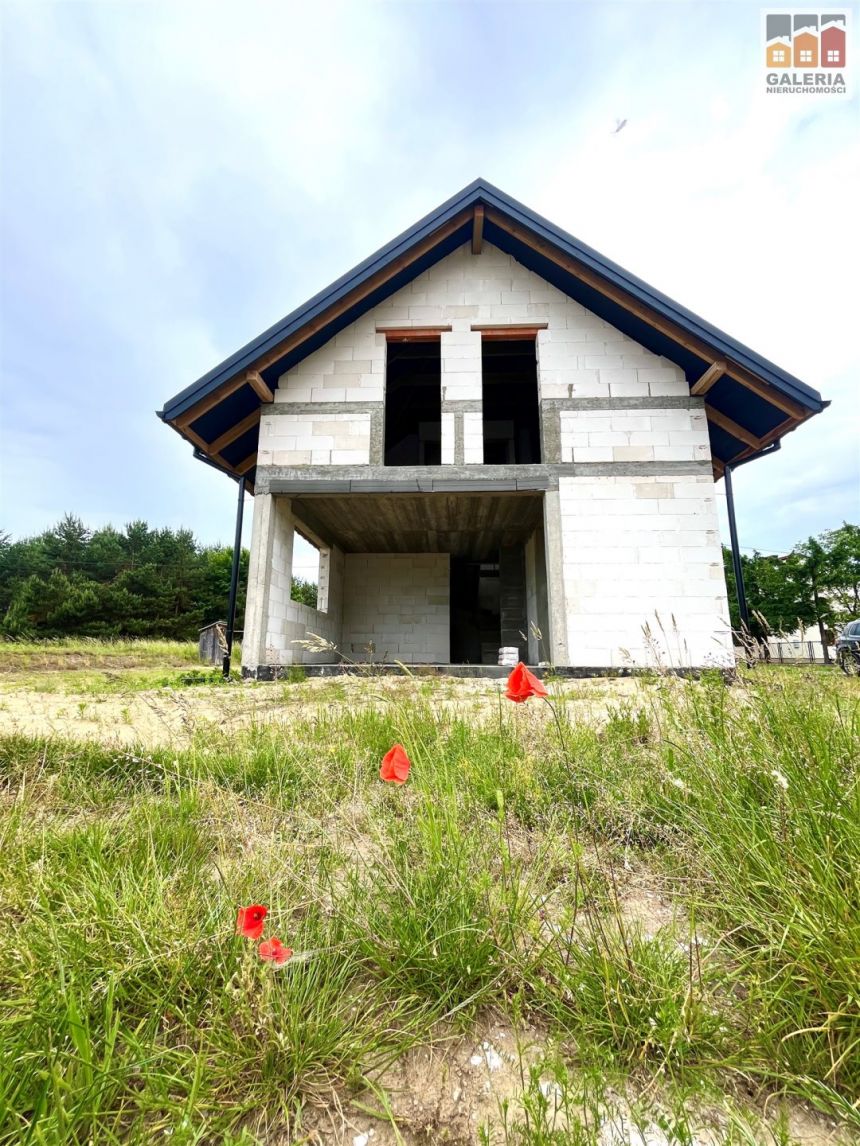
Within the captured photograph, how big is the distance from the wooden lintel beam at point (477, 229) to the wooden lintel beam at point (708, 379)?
4.38m

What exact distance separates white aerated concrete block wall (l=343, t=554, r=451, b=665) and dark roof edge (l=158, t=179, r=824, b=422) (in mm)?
5998

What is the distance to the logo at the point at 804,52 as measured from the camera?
6.99 meters

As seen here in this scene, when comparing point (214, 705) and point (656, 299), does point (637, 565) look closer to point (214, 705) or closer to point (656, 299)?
point (656, 299)

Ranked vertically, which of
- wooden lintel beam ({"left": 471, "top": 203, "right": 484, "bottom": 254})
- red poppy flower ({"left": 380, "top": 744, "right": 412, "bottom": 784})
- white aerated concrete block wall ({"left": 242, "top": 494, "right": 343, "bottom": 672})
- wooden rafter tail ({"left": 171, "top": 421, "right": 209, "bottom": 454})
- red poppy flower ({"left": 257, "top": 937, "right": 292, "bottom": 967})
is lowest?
red poppy flower ({"left": 257, "top": 937, "right": 292, "bottom": 967})

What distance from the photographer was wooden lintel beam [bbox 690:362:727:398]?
23.6ft

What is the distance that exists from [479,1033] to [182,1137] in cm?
60

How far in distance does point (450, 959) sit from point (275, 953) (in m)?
0.42

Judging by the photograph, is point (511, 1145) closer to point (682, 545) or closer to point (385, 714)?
point (385, 714)

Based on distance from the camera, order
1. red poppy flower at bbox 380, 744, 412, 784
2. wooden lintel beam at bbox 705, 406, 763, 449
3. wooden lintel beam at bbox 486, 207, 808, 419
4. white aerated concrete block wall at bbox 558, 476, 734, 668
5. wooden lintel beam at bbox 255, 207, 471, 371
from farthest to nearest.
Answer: wooden lintel beam at bbox 705, 406, 763, 449, wooden lintel beam at bbox 255, 207, 471, 371, white aerated concrete block wall at bbox 558, 476, 734, 668, wooden lintel beam at bbox 486, 207, 808, 419, red poppy flower at bbox 380, 744, 412, 784

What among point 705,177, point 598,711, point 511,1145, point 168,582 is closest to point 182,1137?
point 511,1145

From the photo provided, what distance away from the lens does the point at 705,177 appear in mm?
8305

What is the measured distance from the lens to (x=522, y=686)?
60.5 inches

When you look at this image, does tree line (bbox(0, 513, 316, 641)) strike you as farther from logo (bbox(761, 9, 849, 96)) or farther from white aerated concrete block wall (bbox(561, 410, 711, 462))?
logo (bbox(761, 9, 849, 96))

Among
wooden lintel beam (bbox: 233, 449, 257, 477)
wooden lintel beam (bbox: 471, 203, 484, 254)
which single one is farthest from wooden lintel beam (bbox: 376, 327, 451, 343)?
wooden lintel beam (bbox: 233, 449, 257, 477)
